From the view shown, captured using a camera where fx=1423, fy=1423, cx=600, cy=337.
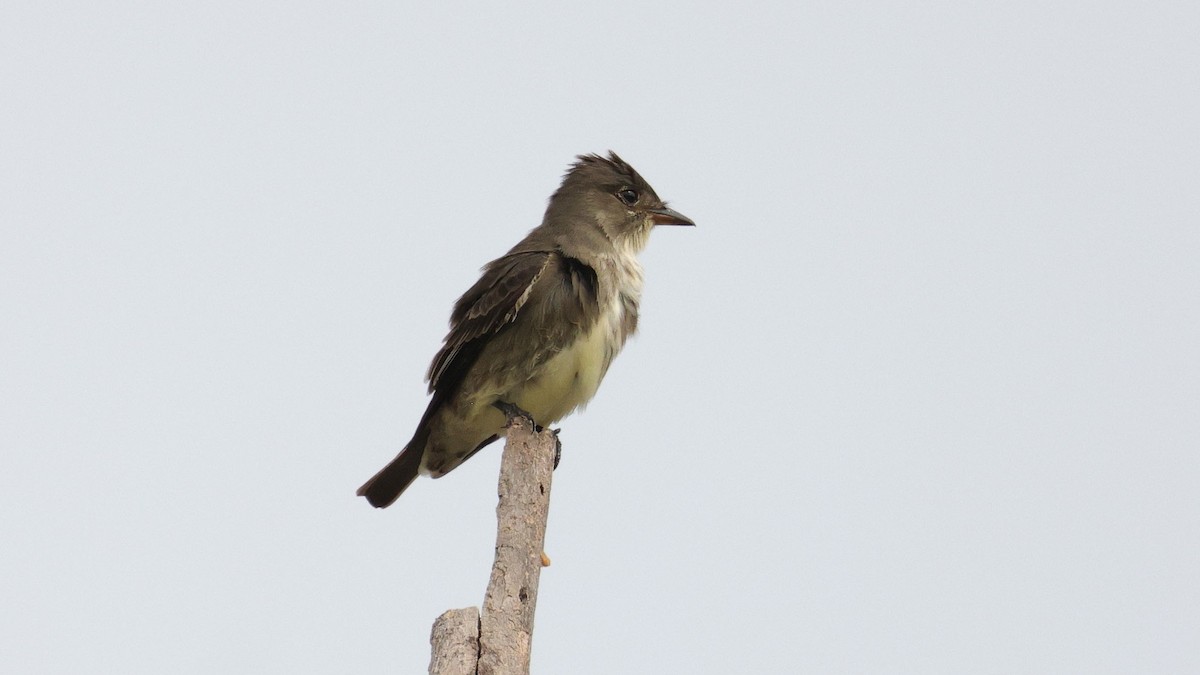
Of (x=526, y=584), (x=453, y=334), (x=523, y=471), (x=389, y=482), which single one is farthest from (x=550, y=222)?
(x=526, y=584)

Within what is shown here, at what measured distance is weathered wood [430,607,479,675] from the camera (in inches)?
179

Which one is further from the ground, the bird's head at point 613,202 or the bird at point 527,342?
the bird's head at point 613,202

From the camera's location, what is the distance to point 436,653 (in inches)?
181

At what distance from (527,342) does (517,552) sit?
7.58 feet

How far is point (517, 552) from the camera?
16.9 ft

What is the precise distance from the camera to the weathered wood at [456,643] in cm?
455

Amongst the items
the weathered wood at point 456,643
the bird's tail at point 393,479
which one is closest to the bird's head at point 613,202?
the bird's tail at point 393,479

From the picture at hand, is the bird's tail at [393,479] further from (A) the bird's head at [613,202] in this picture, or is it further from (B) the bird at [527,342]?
(A) the bird's head at [613,202]

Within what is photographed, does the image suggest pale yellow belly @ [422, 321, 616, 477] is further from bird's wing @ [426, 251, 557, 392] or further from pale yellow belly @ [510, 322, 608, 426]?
bird's wing @ [426, 251, 557, 392]

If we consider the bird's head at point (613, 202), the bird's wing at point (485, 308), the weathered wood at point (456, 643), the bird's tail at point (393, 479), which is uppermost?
the bird's head at point (613, 202)

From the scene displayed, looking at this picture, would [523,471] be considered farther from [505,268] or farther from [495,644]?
[505,268]

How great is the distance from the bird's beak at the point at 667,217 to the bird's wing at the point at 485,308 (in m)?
1.25

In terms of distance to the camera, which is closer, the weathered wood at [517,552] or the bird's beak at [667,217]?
the weathered wood at [517,552]

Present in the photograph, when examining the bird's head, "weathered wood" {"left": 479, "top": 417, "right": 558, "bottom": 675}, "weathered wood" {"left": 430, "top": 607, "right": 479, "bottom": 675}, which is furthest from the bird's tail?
"weathered wood" {"left": 430, "top": 607, "right": 479, "bottom": 675}
